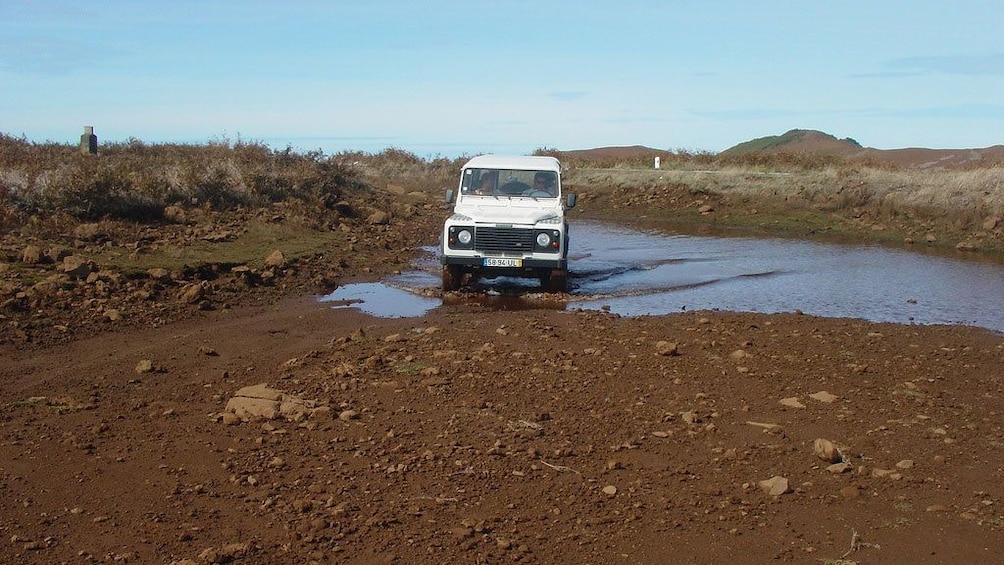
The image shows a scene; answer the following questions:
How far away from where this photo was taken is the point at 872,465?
621 cm

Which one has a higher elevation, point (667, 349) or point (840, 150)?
point (840, 150)

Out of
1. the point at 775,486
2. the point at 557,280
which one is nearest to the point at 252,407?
the point at 775,486

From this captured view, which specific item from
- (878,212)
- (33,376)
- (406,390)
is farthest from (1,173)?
(878,212)

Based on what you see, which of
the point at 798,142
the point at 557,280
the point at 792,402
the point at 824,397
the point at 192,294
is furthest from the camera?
the point at 798,142

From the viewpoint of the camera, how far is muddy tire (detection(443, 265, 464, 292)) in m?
14.0

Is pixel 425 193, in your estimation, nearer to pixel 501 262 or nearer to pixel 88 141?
pixel 88 141

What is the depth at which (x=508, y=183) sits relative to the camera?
49.2 ft

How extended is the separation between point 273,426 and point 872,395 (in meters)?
4.88

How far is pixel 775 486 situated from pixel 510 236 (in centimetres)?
839

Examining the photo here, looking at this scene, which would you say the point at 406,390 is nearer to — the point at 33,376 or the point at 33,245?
the point at 33,376

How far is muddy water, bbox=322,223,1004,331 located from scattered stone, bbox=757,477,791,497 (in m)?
6.78

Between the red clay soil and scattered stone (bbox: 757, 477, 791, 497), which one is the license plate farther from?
scattered stone (bbox: 757, 477, 791, 497)

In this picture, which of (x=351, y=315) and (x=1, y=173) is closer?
(x=351, y=315)

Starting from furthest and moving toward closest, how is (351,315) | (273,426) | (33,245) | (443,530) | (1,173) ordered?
(1,173), (33,245), (351,315), (273,426), (443,530)
